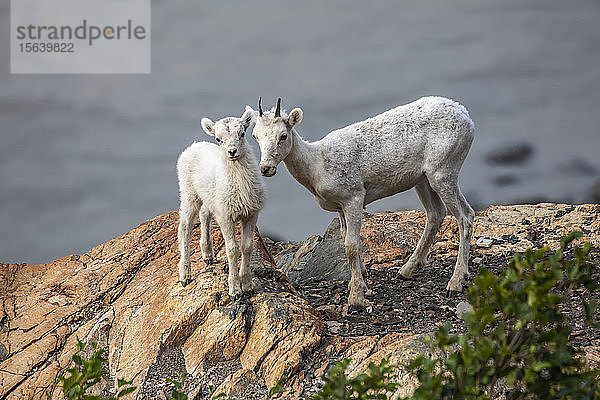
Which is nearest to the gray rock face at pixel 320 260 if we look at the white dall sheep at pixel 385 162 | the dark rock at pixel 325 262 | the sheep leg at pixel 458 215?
the dark rock at pixel 325 262

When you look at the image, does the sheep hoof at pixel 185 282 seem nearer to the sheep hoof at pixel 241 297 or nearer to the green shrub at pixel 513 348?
the sheep hoof at pixel 241 297

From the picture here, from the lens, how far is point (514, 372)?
182 cm

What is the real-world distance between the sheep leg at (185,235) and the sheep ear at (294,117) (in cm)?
142

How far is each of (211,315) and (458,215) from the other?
3.14 metres

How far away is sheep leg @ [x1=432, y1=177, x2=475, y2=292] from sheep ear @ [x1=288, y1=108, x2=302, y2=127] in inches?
71.1

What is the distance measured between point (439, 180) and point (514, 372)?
5.19 metres

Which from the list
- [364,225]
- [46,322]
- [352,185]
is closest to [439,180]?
[352,185]

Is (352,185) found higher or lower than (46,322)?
higher

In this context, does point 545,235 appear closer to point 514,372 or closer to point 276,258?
point 276,258

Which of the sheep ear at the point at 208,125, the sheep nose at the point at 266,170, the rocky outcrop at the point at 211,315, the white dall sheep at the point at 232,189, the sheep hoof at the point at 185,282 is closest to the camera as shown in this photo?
the rocky outcrop at the point at 211,315

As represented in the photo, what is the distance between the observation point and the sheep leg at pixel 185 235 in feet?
21.1

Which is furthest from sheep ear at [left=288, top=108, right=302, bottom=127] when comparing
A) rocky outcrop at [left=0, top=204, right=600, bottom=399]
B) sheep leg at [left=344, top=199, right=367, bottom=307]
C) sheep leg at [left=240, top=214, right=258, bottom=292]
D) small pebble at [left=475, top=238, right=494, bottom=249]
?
small pebble at [left=475, top=238, right=494, bottom=249]

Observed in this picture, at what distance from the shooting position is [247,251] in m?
6.05

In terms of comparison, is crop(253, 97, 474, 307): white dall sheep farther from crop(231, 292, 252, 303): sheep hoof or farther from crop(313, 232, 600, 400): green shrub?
crop(313, 232, 600, 400): green shrub
